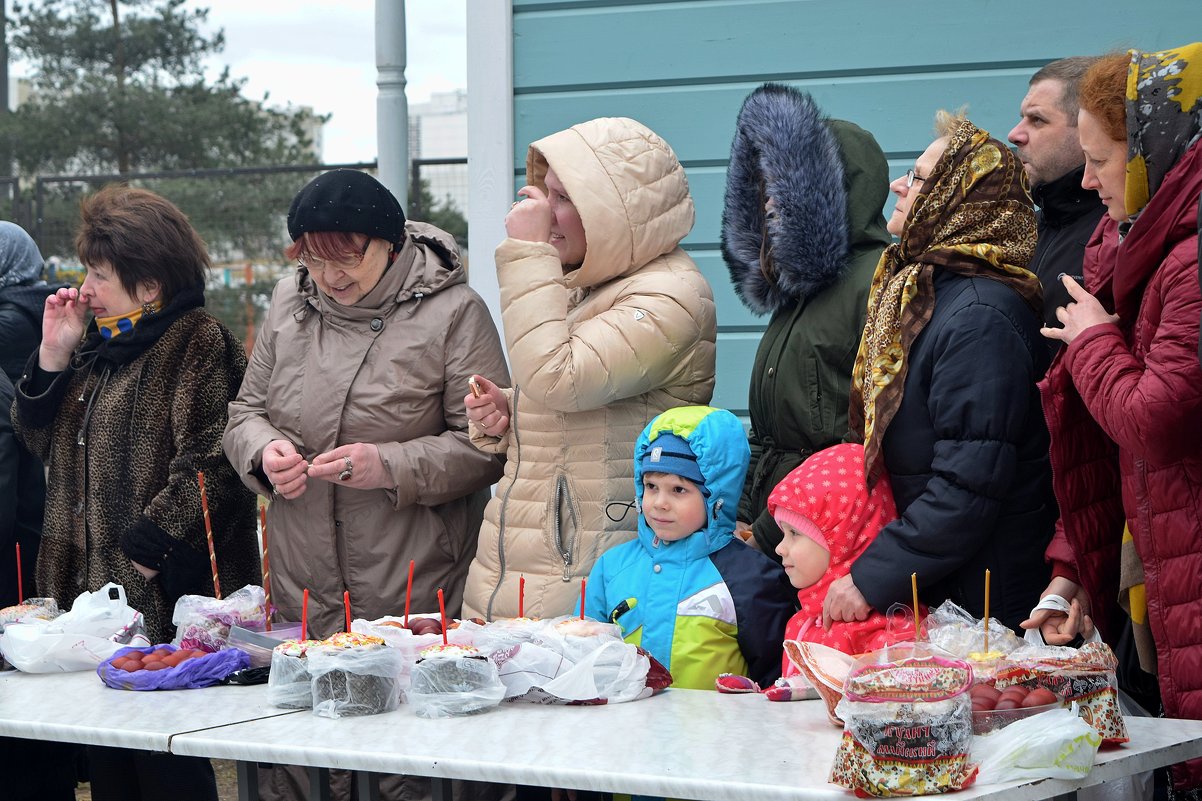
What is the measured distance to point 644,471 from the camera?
10.00 ft

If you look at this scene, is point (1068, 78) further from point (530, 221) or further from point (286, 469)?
point (286, 469)

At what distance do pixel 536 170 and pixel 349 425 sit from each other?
30.8 inches

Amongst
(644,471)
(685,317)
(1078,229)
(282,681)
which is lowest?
(282,681)

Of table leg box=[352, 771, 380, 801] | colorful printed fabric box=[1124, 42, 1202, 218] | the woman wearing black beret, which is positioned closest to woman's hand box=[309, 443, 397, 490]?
the woman wearing black beret

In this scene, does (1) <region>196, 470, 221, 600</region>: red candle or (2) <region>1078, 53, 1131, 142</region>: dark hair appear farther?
(1) <region>196, 470, 221, 600</region>: red candle

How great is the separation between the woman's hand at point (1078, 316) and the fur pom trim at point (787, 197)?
708mm

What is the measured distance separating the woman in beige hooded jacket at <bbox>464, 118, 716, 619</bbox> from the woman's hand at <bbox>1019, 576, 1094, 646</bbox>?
3.07 ft

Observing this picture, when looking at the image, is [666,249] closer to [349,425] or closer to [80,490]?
[349,425]

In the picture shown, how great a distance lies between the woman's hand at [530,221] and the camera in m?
3.19

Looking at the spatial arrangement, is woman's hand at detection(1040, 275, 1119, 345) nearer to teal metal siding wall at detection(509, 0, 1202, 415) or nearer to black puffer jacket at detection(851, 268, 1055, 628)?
black puffer jacket at detection(851, 268, 1055, 628)

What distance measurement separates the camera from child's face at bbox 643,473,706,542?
9.85 ft

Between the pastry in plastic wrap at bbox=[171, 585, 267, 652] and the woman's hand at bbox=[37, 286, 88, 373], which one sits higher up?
the woman's hand at bbox=[37, 286, 88, 373]

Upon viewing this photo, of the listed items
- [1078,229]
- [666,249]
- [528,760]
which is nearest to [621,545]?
[666,249]

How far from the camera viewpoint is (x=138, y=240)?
3.75 meters
